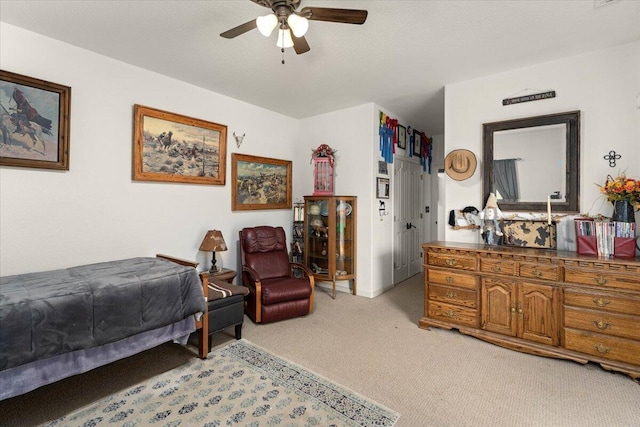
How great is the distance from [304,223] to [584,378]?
3343 millimetres

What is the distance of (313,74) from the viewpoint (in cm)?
325

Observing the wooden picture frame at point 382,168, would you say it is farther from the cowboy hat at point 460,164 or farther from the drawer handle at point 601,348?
the drawer handle at point 601,348

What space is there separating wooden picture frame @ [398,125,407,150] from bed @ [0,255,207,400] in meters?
3.74

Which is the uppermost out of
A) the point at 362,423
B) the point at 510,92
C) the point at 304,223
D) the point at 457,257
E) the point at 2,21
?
the point at 2,21

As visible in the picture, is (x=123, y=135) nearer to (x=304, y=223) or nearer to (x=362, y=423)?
(x=304, y=223)

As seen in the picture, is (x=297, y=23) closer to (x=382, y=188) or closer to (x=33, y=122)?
(x=33, y=122)

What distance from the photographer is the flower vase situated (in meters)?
2.50

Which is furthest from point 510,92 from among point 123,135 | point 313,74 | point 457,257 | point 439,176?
point 123,135

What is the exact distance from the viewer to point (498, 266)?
9.19 feet

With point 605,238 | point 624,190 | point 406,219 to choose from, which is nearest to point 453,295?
point 605,238

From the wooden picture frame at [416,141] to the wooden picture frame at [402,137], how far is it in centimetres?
38

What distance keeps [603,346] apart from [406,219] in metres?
3.15

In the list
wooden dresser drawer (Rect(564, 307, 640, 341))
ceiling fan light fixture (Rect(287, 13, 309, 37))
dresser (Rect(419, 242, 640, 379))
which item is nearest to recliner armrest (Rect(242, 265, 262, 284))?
dresser (Rect(419, 242, 640, 379))

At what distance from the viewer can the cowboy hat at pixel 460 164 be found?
3350 mm
